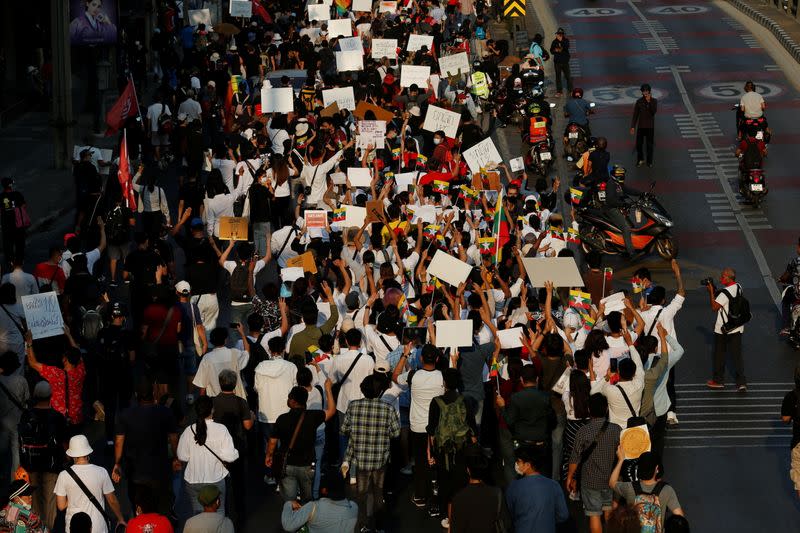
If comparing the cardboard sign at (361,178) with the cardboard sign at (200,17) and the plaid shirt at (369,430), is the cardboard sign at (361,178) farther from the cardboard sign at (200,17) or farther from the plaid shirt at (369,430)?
the cardboard sign at (200,17)

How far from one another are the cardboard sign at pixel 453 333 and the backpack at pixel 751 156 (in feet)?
46.4

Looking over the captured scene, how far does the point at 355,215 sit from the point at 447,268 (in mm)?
3275

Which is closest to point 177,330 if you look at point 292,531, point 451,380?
point 451,380

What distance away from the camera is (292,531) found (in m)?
12.7

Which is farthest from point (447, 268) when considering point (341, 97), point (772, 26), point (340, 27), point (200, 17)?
point (772, 26)

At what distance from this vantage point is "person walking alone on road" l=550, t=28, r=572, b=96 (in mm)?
37469

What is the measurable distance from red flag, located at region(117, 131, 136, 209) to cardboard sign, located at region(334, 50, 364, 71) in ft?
35.0

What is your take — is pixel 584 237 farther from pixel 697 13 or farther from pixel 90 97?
pixel 697 13

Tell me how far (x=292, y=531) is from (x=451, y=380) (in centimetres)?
288

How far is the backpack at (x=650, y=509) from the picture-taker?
12.6 meters

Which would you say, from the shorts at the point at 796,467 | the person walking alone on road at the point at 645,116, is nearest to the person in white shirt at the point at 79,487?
the shorts at the point at 796,467

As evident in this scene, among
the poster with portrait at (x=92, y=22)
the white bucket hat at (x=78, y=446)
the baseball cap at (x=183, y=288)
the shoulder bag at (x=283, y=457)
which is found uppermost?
the poster with portrait at (x=92, y=22)

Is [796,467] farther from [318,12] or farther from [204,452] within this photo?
[318,12]

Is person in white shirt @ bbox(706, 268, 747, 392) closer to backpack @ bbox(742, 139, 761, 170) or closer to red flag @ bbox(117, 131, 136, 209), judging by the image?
red flag @ bbox(117, 131, 136, 209)
